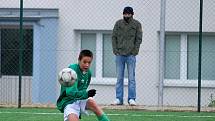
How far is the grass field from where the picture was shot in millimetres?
14969

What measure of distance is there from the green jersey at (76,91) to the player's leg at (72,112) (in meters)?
0.07

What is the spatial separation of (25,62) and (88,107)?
1116 centimetres

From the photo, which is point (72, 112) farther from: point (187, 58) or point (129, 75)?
point (187, 58)

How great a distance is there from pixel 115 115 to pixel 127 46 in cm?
222

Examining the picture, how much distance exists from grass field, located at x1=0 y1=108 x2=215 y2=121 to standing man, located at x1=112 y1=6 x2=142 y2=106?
836mm

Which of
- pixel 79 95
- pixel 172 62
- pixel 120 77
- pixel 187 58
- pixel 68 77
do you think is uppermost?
pixel 187 58

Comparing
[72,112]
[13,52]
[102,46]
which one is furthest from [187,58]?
[72,112]

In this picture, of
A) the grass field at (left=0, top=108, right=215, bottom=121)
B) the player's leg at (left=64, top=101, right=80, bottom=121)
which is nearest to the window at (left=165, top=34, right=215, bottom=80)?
the grass field at (left=0, top=108, right=215, bottom=121)

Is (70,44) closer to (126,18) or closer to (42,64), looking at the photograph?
(42,64)

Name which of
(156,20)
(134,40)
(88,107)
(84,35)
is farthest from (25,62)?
(88,107)

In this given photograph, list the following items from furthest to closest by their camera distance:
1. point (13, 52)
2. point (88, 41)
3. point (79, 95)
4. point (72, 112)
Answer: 1. point (88, 41)
2. point (13, 52)
3. point (72, 112)
4. point (79, 95)

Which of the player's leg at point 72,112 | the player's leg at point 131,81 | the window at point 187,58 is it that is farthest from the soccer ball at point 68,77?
the window at point 187,58

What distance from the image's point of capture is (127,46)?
17.4 meters

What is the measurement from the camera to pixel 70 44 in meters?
23.7
